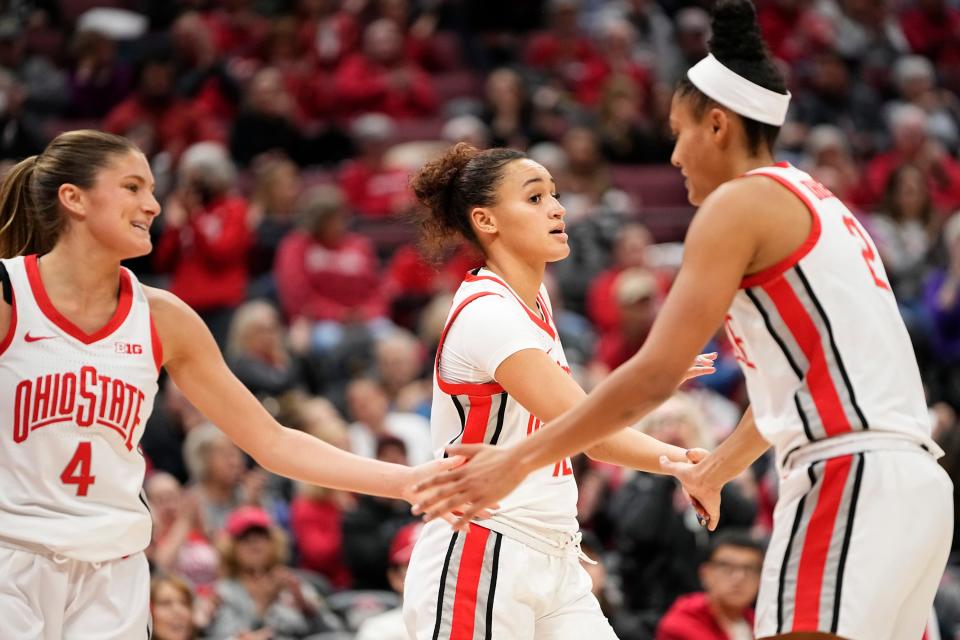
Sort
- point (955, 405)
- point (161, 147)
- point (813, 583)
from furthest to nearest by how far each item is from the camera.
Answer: point (161, 147)
point (955, 405)
point (813, 583)

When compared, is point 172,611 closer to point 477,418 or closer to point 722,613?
point 722,613

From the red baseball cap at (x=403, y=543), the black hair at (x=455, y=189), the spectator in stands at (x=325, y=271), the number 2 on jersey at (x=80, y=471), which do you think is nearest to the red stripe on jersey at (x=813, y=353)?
the black hair at (x=455, y=189)

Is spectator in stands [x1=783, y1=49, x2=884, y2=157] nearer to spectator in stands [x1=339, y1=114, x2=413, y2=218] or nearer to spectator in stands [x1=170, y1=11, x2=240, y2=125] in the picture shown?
spectator in stands [x1=339, y1=114, x2=413, y2=218]

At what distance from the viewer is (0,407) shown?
4.00m

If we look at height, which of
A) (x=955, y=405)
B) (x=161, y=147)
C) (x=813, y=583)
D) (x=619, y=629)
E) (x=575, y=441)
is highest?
(x=575, y=441)

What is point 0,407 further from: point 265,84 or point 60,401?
point 265,84

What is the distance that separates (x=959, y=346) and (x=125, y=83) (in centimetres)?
774

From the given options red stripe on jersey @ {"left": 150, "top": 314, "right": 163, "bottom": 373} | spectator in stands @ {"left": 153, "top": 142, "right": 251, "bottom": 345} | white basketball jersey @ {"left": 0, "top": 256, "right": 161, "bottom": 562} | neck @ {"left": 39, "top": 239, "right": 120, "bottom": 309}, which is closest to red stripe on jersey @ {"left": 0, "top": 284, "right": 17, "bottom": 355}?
white basketball jersey @ {"left": 0, "top": 256, "right": 161, "bottom": 562}

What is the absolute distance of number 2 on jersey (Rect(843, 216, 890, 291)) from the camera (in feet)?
12.1

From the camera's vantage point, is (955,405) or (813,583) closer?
(813,583)

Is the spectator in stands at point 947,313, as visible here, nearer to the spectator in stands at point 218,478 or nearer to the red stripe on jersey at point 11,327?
the spectator in stands at point 218,478

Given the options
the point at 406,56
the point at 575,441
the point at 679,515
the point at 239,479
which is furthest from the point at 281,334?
the point at 575,441

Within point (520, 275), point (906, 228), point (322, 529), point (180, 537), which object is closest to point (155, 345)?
point (520, 275)

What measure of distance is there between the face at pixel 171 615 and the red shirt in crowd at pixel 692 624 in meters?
2.37
